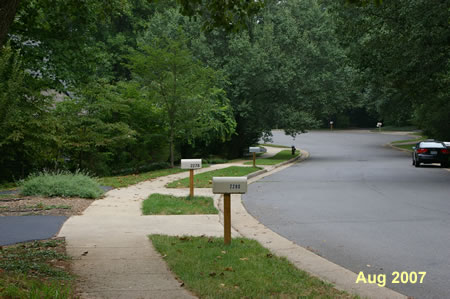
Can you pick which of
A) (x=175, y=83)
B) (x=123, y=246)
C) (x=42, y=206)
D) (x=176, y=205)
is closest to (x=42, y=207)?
(x=42, y=206)

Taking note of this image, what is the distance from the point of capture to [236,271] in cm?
619

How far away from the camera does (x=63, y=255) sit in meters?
6.87

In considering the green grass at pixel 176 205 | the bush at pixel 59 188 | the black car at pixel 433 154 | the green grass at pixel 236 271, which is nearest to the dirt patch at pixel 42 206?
the bush at pixel 59 188

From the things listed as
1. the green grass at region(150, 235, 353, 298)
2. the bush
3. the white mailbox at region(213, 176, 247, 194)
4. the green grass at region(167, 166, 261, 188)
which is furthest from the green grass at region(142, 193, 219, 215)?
the white mailbox at region(213, 176, 247, 194)

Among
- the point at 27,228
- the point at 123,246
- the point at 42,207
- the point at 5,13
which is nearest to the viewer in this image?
the point at 5,13

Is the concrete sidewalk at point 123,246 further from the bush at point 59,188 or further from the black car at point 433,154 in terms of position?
the black car at point 433,154

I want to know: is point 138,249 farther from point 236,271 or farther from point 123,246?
point 236,271

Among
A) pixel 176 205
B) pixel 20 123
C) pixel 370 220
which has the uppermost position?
pixel 20 123

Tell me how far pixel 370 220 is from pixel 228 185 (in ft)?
14.2

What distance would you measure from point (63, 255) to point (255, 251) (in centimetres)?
264

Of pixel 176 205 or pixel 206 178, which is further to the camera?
pixel 206 178

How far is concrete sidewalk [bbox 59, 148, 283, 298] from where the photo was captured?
5.41 meters

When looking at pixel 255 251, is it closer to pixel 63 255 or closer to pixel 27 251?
pixel 63 255

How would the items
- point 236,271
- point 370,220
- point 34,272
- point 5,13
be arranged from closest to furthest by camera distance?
point 5,13 → point 34,272 → point 236,271 → point 370,220
